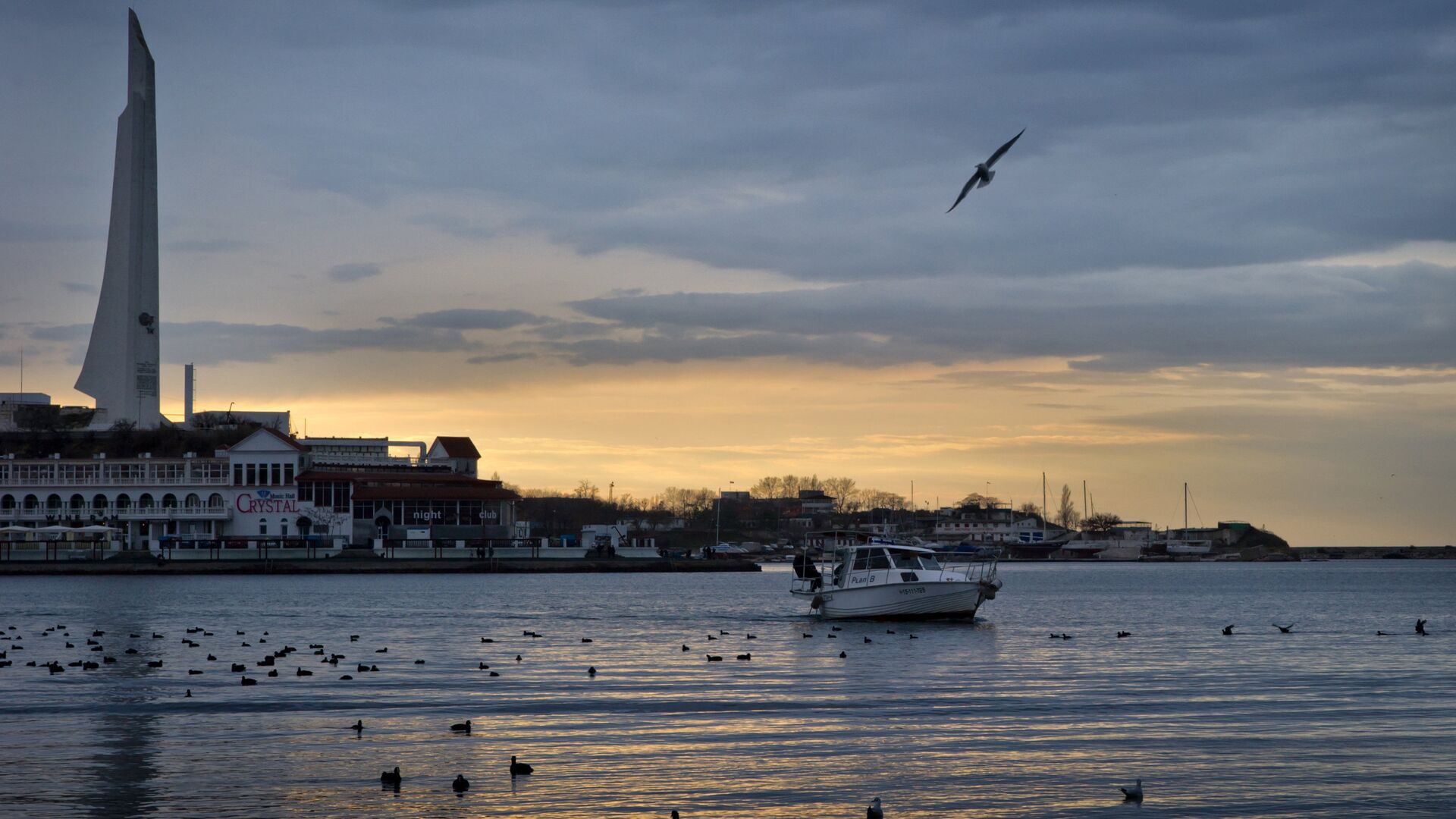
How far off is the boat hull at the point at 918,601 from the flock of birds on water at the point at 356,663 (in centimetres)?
164

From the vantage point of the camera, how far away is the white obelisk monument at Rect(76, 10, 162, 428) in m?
160

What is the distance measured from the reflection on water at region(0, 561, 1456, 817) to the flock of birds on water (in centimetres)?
32

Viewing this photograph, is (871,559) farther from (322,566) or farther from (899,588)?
(322,566)

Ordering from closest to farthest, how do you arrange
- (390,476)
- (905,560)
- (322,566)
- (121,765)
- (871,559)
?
(121,765), (905,560), (871,559), (322,566), (390,476)

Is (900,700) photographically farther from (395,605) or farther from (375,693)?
(395,605)

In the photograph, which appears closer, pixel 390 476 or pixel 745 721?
pixel 745 721

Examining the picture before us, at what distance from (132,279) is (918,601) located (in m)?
130

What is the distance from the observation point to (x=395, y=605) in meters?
83.9

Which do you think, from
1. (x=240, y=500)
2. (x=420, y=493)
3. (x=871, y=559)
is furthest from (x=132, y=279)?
(x=871, y=559)

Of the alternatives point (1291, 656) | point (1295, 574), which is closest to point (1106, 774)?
point (1291, 656)

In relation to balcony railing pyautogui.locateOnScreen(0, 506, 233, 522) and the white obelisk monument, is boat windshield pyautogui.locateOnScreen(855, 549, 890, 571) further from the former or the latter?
the white obelisk monument

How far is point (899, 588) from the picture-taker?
6122 centimetres

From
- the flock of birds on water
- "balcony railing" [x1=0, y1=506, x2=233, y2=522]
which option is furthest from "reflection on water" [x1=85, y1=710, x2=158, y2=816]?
"balcony railing" [x1=0, y1=506, x2=233, y2=522]

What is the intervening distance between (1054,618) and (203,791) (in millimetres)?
58058
